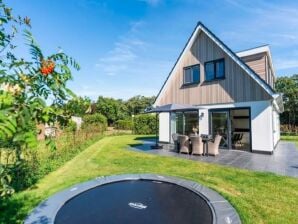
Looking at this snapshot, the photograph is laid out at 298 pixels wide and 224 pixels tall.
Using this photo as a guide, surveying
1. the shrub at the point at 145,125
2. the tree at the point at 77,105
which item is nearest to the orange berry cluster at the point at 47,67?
the tree at the point at 77,105

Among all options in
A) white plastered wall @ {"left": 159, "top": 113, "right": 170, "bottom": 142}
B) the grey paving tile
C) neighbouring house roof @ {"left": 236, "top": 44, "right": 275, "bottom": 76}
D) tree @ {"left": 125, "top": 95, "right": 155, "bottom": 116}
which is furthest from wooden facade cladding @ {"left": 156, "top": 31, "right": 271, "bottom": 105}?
tree @ {"left": 125, "top": 95, "right": 155, "bottom": 116}

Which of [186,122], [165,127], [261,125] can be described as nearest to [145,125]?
[165,127]

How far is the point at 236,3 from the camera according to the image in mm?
11539

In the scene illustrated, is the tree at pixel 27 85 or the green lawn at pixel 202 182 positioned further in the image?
the green lawn at pixel 202 182

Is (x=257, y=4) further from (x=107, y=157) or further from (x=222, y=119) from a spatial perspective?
(x=107, y=157)

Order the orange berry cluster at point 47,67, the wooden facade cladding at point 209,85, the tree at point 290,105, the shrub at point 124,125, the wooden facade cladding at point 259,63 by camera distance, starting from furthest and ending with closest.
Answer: the shrub at point 124,125 < the tree at point 290,105 < the wooden facade cladding at point 259,63 < the wooden facade cladding at point 209,85 < the orange berry cluster at point 47,67

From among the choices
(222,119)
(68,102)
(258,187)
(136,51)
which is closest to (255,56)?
(222,119)

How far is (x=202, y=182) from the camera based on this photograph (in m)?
6.99

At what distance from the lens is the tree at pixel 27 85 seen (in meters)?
1.74

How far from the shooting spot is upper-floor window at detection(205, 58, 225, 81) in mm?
13410

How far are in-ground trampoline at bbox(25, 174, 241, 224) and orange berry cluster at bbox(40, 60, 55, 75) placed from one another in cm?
346

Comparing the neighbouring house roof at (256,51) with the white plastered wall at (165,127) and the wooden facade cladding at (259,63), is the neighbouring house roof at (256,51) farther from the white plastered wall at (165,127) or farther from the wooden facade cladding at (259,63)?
the white plastered wall at (165,127)

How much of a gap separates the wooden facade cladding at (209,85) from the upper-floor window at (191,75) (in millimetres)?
269

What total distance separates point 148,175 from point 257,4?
407 inches
